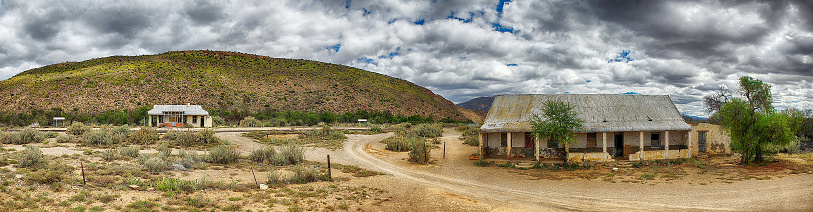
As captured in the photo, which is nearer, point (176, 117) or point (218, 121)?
point (176, 117)

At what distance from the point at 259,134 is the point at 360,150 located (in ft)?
37.3

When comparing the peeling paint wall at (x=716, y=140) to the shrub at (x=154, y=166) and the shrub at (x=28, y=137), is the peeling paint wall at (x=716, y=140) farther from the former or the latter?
the shrub at (x=28, y=137)

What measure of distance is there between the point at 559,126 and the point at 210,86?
186ft

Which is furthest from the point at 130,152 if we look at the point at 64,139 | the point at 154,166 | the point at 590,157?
the point at 590,157

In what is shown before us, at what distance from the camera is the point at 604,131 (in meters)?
18.3

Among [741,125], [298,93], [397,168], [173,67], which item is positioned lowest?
[397,168]

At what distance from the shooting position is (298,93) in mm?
66000

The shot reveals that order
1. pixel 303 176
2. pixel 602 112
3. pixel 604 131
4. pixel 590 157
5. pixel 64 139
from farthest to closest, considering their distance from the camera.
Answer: pixel 64 139 < pixel 602 112 < pixel 590 157 < pixel 604 131 < pixel 303 176

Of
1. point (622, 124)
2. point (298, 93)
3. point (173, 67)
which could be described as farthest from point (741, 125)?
point (173, 67)

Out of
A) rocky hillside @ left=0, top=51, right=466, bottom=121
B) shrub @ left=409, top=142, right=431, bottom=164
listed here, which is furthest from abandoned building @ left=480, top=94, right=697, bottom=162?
rocky hillside @ left=0, top=51, right=466, bottom=121

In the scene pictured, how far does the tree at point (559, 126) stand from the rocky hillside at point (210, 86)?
155 ft

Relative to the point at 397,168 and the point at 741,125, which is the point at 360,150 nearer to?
the point at 397,168

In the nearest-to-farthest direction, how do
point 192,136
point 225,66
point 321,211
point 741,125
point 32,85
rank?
point 321,211 < point 741,125 < point 192,136 < point 32,85 < point 225,66

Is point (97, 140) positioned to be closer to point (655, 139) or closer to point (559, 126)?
point (559, 126)
